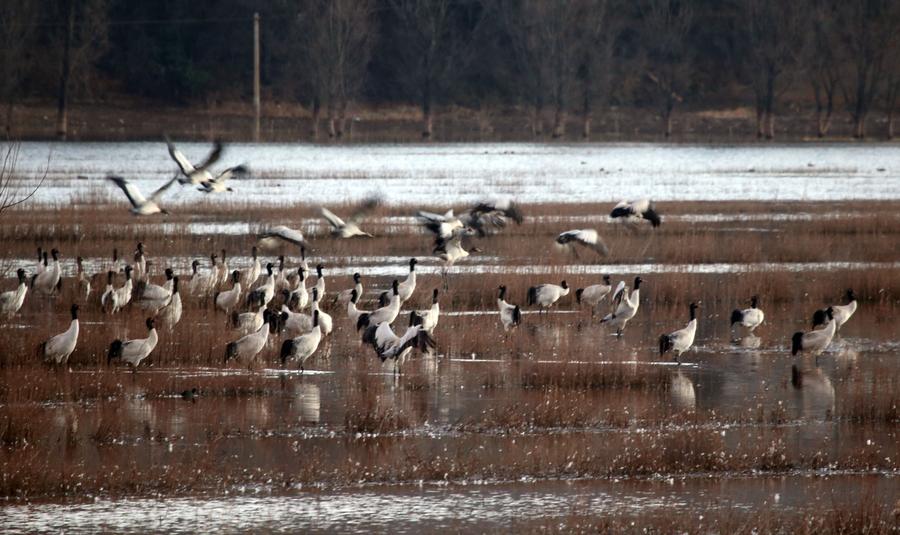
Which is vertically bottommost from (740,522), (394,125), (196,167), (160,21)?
(740,522)

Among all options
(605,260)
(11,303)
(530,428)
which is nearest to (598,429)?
(530,428)

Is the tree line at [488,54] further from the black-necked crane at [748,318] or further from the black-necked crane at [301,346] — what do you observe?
the black-necked crane at [301,346]

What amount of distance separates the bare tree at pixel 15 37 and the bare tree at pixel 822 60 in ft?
145

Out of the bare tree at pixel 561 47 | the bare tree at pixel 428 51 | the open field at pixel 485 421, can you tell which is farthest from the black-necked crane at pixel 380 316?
the bare tree at pixel 561 47

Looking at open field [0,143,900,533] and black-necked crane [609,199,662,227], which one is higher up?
black-necked crane [609,199,662,227]

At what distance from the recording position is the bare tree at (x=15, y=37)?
239 feet

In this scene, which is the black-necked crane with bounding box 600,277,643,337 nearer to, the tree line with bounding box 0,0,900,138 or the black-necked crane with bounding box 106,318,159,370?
the black-necked crane with bounding box 106,318,159,370

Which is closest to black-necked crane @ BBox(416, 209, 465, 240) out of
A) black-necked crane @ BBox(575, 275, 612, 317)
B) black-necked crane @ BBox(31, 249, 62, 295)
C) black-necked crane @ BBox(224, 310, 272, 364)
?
black-necked crane @ BBox(575, 275, 612, 317)

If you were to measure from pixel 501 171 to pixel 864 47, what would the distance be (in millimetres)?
41311

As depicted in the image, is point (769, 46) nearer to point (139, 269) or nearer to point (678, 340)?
point (139, 269)

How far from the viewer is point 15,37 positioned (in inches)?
3007

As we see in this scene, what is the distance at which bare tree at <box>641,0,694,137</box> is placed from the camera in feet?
291

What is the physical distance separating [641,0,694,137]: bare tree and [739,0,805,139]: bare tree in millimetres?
4025

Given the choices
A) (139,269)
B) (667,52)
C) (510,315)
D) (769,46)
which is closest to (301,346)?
(510,315)
